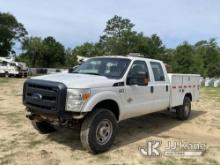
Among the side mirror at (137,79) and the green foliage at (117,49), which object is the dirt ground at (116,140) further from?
the green foliage at (117,49)

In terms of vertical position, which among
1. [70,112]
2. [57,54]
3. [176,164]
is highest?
[57,54]

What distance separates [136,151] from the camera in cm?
612

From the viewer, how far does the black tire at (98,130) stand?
5.62 m

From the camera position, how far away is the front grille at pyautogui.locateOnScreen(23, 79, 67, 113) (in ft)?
17.7

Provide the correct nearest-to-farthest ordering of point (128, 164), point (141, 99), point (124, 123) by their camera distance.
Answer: point (128, 164) → point (141, 99) → point (124, 123)

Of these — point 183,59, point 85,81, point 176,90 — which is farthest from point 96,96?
point 183,59

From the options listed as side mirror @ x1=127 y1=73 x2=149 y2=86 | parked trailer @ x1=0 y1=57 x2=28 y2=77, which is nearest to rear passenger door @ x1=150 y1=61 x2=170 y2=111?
side mirror @ x1=127 y1=73 x2=149 y2=86

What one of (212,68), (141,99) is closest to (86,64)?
(141,99)

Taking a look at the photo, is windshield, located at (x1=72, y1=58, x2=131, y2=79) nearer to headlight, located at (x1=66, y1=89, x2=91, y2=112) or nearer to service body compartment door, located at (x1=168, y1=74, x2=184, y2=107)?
headlight, located at (x1=66, y1=89, x2=91, y2=112)

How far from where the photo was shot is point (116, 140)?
Answer: 6.86m

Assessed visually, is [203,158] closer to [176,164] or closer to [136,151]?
[176,164]

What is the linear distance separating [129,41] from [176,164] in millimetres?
61261

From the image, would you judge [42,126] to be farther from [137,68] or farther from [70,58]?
[70,58]

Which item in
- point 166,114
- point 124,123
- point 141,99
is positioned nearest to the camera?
point 141,99
